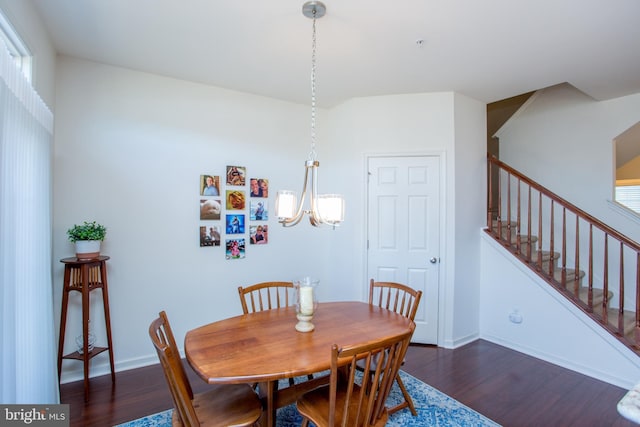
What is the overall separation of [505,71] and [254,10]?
2263 millimetres

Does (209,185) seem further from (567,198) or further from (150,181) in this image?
(567,198)

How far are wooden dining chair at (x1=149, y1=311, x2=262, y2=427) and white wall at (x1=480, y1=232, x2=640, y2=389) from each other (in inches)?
115

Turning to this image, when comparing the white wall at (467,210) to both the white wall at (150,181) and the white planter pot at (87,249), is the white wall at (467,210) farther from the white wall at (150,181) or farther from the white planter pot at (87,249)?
the white planter pot at (87,249)

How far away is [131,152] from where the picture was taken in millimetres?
2904

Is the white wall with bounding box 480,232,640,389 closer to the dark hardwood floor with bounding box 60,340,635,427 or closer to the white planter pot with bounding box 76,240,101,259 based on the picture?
the dark hardwood floor with bounding box 60,340,635,427

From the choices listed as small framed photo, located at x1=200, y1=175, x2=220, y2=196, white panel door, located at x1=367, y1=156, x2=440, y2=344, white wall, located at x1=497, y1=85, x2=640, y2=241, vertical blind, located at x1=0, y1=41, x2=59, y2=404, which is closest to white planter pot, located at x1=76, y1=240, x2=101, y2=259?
vertical blind, located at x1=0, y1=41, x2=59, y2=404

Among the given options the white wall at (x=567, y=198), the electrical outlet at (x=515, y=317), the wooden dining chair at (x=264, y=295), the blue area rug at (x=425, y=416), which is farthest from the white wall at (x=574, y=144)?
the wooden dining chair at (x=264, y=295)

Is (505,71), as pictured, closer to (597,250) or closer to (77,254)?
(597,250)

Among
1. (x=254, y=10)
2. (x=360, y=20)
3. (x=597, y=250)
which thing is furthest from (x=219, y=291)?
(x=597, y=250)

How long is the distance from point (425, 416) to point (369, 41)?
9.00 feet

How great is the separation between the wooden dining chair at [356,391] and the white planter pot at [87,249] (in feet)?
6.46

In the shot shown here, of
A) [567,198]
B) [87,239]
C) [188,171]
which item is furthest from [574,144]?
[87,239]

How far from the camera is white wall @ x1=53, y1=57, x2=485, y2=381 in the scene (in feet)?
8.99

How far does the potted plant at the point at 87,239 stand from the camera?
2.48m
